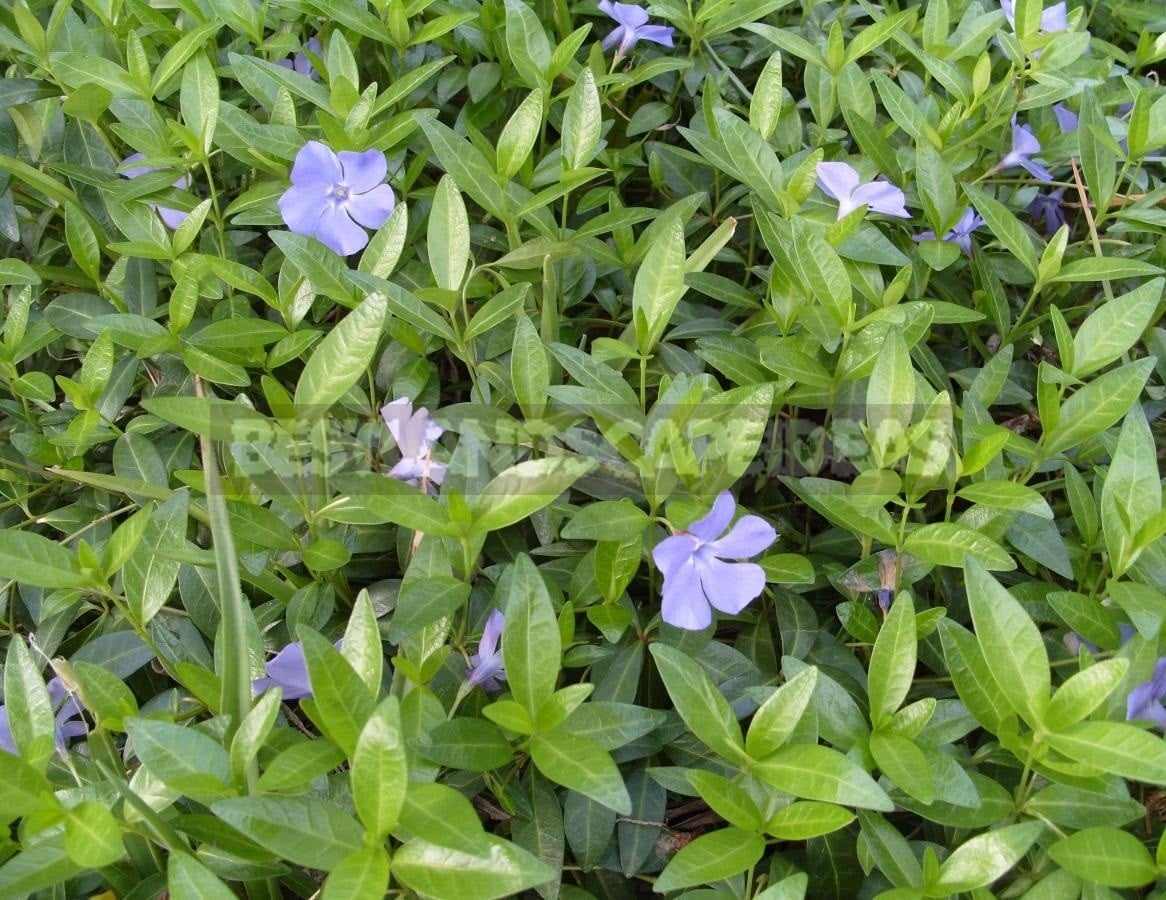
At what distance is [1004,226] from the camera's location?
1.39 m

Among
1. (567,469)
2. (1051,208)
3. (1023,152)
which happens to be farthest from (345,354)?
(1051,208)

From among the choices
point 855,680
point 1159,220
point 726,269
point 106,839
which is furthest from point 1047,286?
point 106,839

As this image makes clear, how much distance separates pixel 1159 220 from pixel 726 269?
2.10ft

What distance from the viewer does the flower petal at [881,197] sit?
4.60 feet

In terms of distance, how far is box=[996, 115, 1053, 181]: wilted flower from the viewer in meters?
1.61

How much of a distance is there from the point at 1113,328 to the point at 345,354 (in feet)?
3.08

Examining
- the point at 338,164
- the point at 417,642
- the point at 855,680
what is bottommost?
the point at 855,680

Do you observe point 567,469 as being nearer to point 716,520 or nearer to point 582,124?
point 716,520

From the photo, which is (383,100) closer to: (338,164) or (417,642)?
(338,164)

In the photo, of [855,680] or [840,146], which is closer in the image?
[855,680]

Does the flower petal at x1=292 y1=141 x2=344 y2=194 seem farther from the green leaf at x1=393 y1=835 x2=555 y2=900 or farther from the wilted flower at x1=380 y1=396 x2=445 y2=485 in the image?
the green leaf at x1=393 y1=835 x2=555 y2=900

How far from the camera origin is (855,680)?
3.76 feet

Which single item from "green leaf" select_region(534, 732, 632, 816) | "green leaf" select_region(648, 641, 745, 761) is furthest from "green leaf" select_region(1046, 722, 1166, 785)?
"green leaf" select_region(534, 732, 632, 816)

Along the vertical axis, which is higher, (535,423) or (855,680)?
(535,423)
